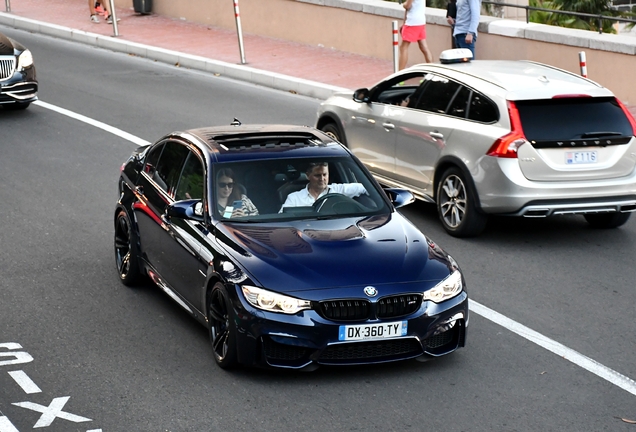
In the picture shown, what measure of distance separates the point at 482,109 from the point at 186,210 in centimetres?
402

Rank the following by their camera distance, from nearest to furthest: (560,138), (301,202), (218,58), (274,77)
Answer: (301,202) → (560,138) → (274,77) → (218,58)

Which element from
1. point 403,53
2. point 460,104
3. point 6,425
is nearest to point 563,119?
point 460,104

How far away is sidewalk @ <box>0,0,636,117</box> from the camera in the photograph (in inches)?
821

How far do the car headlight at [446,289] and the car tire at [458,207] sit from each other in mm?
3259

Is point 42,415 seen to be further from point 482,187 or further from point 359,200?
point 482,187

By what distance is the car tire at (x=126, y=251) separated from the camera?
933 centimetres

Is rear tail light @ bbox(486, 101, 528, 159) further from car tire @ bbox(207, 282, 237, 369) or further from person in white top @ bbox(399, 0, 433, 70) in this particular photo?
person in white top @ bbox(399, 0, 433, 70)

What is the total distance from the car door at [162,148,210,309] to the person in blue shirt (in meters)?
11.5

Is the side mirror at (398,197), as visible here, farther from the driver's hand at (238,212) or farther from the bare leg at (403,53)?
the bare leg at (403,53)

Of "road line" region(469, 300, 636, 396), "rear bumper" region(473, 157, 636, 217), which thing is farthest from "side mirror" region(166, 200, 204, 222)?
"rear bumper" region(473, 157, 636, 217)

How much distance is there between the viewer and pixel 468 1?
62.7 feet

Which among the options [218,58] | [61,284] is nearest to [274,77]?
[218,58]

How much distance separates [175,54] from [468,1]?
22.6ft

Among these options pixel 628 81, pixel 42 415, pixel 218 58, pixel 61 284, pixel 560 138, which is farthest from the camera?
pixel 218 58
